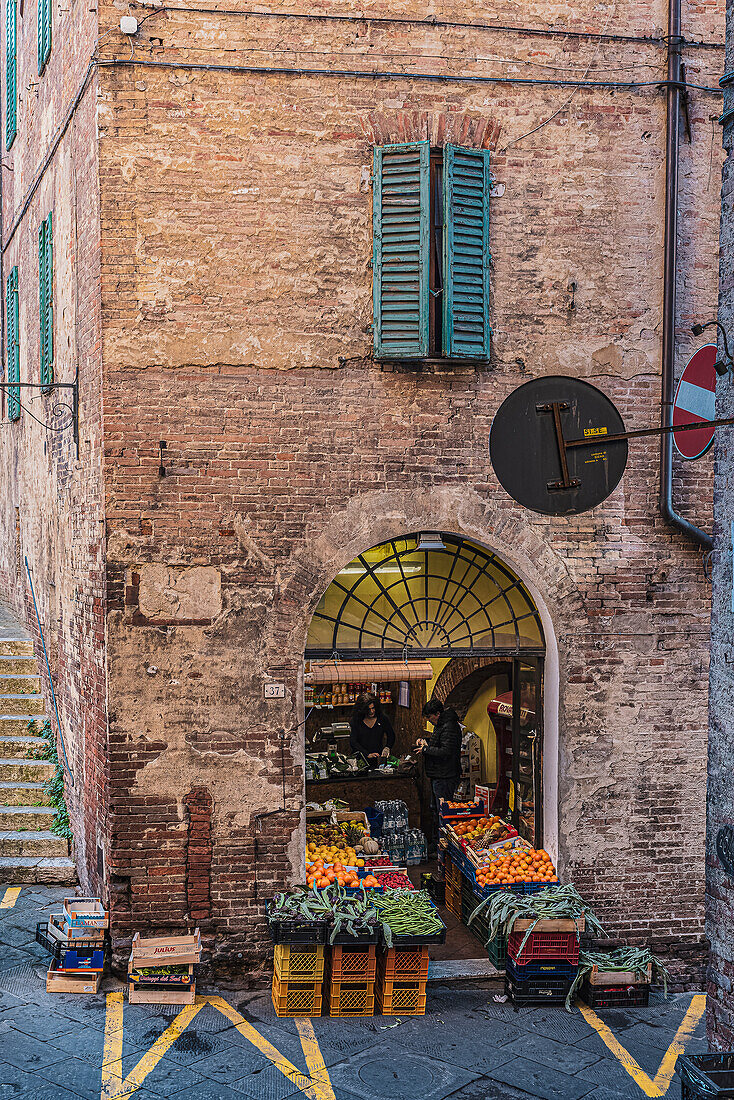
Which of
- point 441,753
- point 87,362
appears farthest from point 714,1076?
point 87,362

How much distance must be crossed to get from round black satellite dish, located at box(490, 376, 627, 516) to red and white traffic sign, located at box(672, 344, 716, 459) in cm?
70

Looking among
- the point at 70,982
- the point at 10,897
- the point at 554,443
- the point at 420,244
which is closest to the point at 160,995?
the point at 70,982

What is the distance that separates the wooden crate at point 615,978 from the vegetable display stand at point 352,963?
6.18 feet

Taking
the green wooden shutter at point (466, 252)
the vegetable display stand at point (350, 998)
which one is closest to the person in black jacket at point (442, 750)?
the vegetable display stand at point (350, 998)

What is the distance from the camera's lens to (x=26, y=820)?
10.1 metres

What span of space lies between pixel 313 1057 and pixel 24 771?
5.36 meters

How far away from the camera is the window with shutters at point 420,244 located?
26.3ft

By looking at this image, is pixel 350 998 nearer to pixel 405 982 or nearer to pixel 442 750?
pixel 405 982

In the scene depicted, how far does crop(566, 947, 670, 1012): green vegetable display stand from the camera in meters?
7.84

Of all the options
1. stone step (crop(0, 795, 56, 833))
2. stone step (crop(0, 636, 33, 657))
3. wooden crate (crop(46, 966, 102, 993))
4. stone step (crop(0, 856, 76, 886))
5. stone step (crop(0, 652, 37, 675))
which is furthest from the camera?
stone step (crop(0, 636, 33, 657))

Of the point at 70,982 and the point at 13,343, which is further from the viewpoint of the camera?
the point at 13,343

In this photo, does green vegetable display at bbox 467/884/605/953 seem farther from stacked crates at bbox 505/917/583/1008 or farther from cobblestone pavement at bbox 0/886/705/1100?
cobblestone pavement at bbox 0/886/705/1100

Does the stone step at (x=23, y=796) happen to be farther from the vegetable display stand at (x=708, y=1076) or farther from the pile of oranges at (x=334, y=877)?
the vegetable display stand at (x=708, y=1076)

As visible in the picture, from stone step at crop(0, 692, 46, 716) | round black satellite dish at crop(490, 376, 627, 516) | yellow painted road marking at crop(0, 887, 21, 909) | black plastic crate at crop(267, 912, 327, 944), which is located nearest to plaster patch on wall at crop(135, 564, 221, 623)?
black plastic crate at crop(267, 912, 327, 944)
